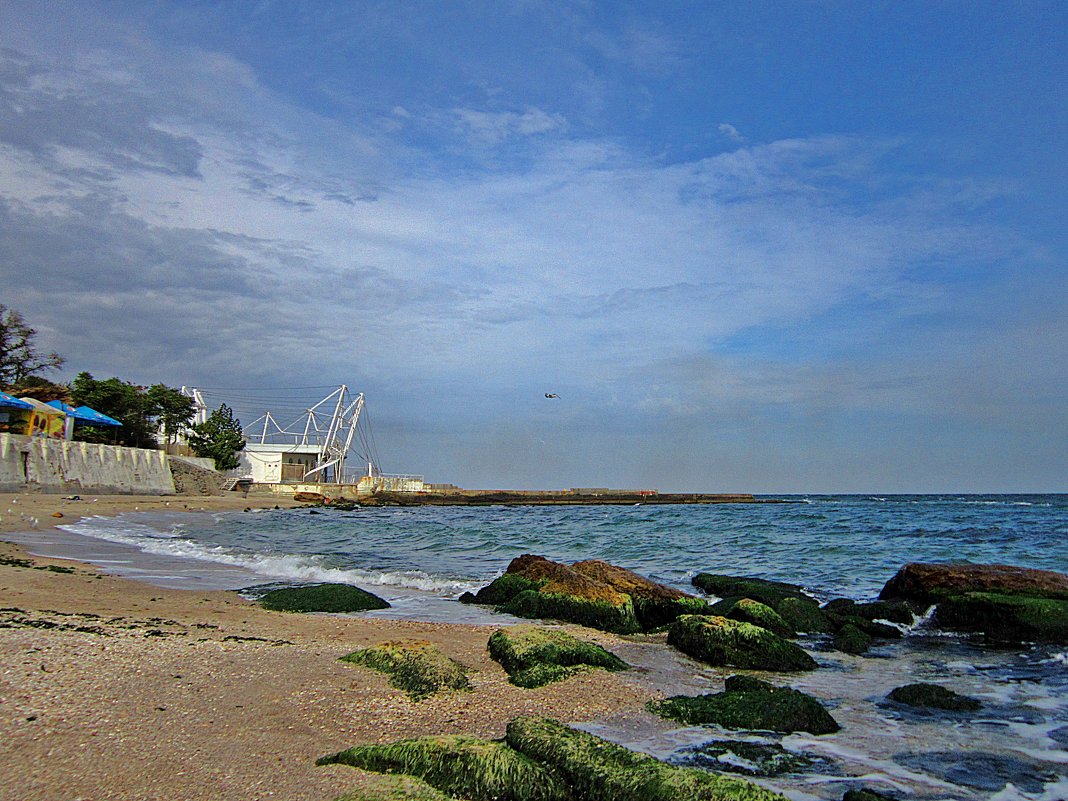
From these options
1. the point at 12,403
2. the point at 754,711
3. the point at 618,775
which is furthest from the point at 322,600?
the point at 12,403

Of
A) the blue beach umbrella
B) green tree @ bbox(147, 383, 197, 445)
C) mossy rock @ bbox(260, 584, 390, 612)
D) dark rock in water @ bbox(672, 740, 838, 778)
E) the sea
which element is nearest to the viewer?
dark rock in water @ bbox(672, 740, 838, 778)

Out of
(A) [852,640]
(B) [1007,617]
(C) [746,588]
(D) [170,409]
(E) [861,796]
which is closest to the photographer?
(E) [861,796]

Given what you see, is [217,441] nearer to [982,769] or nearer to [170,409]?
[170,409]

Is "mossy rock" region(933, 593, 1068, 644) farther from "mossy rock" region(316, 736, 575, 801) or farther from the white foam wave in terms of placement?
"mossy rock" region(316, 736, 575, 801)

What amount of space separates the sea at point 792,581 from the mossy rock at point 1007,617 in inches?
14.5

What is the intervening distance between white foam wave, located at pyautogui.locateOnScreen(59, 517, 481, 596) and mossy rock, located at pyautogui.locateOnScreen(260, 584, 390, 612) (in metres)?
3.03

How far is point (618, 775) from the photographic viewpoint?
4.93 m

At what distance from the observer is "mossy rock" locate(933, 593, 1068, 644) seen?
12.0 metres

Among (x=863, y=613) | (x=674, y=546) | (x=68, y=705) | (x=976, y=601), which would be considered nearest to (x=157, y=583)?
(x=68, y=705)

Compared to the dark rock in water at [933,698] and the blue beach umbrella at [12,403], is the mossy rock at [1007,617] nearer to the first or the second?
the dark rock in water at [933,698]

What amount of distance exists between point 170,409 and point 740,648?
7481 centimetres

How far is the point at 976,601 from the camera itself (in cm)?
1312

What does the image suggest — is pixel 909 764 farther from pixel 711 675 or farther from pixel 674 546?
pixel 674 546

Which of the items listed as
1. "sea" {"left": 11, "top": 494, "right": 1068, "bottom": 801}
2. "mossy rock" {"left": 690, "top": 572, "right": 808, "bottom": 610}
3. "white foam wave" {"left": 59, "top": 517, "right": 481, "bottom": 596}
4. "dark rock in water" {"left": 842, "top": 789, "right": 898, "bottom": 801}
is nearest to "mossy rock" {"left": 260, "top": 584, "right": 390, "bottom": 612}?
"sea" {"left": 11, "top": 494, "right": 1068, "bottom": 801}
